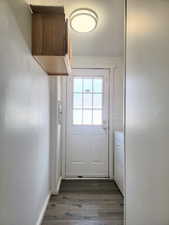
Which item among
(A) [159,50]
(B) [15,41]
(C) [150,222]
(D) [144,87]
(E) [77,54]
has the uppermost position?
(E) [77,54]

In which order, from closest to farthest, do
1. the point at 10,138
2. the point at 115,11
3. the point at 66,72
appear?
the point at 10,138, the point at 66,72, the point at 115,11

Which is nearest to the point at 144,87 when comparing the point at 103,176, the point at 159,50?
the point at 159,50

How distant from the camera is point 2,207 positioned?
1.17 metres

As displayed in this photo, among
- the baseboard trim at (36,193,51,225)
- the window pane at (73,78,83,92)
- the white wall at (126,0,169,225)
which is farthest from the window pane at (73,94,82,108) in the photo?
the white wall at (126,0,169,225)

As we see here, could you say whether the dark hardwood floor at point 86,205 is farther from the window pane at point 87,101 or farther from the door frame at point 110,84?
the window pane at point 87,101

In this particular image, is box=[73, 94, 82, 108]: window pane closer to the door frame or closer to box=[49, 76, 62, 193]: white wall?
the door frame

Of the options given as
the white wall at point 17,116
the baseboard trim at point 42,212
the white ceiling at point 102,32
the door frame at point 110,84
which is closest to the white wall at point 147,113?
the white wall at point 17,116

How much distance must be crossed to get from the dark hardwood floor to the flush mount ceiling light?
7.98 feet

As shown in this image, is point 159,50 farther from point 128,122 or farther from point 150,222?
point 150,222

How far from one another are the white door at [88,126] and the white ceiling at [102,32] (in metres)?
0.39

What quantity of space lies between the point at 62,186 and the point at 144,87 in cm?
269

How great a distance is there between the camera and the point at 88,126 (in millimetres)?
4035

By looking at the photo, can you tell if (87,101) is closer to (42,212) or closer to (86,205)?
(86,205)

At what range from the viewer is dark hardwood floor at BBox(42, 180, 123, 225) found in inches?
93.5
